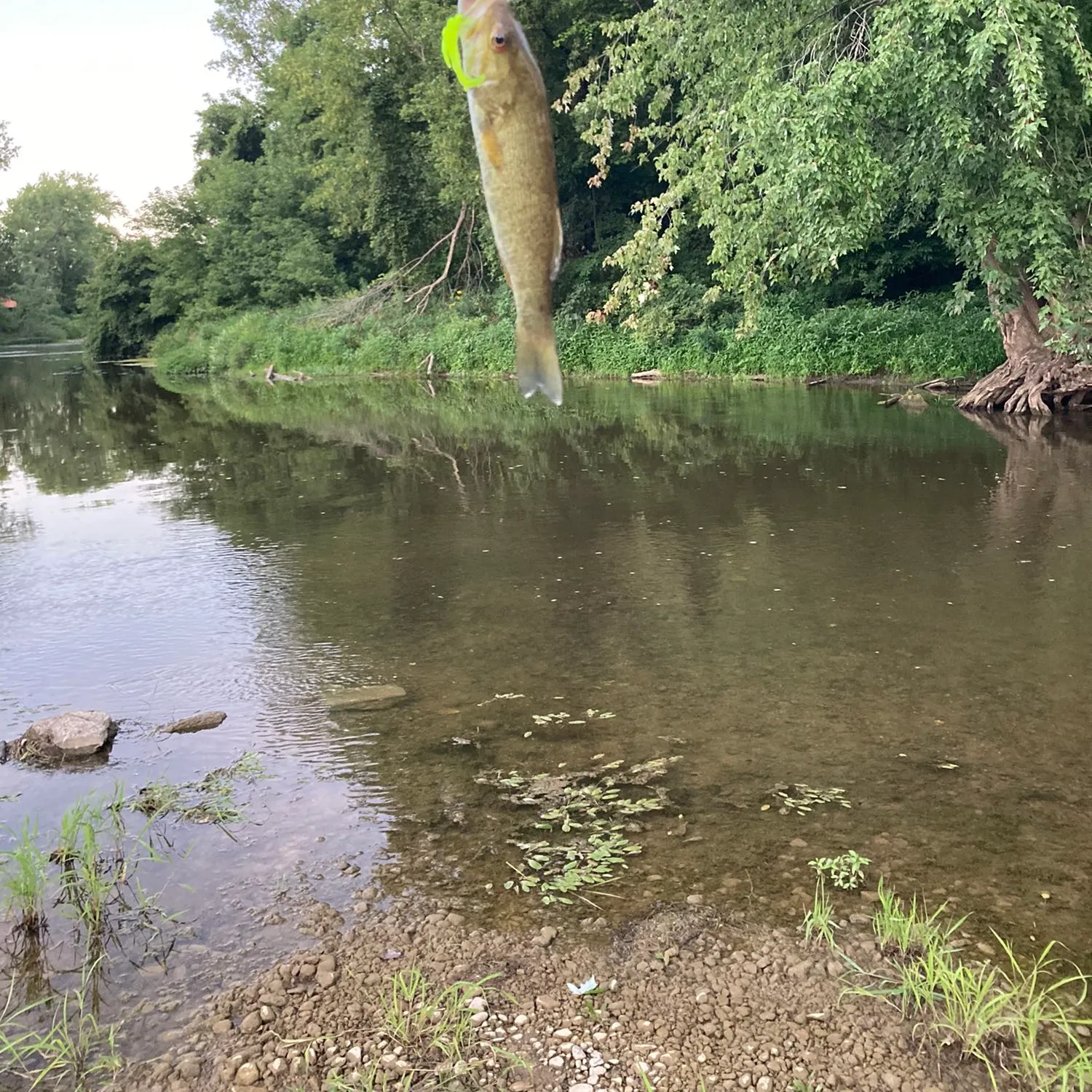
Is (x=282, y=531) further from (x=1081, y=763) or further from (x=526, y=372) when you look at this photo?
(x=526, y=372)

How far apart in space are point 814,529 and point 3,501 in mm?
10885

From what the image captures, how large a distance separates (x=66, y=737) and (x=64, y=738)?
1cm

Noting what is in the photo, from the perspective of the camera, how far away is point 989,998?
3305 millimetres

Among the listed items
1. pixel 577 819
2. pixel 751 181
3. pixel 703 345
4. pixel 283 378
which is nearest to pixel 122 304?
pixel 283 378

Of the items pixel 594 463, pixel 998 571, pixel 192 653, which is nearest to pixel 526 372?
pixel 192 653

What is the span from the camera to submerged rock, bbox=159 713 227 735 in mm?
5930

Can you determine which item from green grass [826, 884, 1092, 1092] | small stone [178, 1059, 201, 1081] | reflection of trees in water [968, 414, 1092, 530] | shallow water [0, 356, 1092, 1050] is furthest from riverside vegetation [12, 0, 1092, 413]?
Result: small stone [178, 1059, 201, 1081]

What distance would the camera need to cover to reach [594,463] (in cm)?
1440

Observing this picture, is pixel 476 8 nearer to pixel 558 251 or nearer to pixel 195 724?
pixel 558 251

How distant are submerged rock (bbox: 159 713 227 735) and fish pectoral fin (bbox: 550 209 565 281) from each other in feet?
17.6

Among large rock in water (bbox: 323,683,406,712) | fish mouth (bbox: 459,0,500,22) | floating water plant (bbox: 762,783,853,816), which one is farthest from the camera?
large rock in water (bbox: 323,683,406,712)

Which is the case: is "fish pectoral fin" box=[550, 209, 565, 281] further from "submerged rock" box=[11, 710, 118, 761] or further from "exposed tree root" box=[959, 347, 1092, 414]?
"exposed tree root" box=[959, 347, 1092, 414]

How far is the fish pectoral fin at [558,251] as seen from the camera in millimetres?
1176

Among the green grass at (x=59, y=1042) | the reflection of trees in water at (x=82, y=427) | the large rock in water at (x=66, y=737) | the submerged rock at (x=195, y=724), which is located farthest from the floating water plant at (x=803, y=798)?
the reflection of trees in water at (x=82, y=427)
